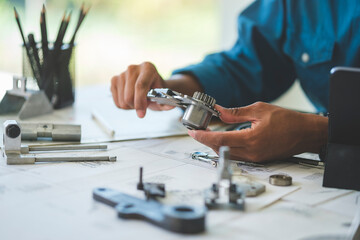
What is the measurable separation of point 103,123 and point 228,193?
1.86 ft

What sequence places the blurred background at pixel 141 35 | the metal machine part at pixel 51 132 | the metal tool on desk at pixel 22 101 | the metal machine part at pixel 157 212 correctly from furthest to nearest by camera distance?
1. the blurred background at pixel 141 35
2. the metal tool on desk at pixel 22 101
3. the metal machine part at pixel 51 132
4. the metal machine part at pixel 157 212

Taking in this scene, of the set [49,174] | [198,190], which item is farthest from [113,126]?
[198,190]

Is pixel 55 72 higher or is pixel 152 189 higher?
pixel 55 72

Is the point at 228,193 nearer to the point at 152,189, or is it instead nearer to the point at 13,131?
the point at 152,189

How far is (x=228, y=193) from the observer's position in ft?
2.29

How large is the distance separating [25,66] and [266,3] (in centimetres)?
80

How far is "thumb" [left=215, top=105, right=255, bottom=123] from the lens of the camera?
36.2 inches

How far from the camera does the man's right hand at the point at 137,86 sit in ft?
3.74

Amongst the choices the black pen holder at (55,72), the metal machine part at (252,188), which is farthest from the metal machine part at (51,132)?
the metal machine part at (252,188)

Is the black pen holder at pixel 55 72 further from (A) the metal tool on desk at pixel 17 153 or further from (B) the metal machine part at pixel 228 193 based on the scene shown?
(B) the metal machine part at pixel 228 193

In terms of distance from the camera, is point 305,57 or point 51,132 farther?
point 305,57

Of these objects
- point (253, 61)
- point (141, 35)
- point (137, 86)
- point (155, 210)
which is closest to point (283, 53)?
point (253, 61)

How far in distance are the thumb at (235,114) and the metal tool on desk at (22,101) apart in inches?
22.7

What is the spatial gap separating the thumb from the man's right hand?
0.27 metres
